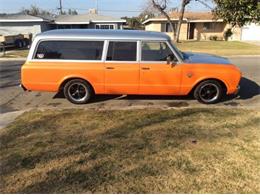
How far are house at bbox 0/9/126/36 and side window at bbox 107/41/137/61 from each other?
29.5 meters

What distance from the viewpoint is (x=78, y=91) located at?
25.3 feet

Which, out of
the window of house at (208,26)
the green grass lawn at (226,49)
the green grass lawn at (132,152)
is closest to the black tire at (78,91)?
the green grass lawn at (132,152)

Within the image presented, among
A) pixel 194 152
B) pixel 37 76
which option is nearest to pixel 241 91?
pixel 194 152

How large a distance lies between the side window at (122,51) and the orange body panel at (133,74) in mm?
154

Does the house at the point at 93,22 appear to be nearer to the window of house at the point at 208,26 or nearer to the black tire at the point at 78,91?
the window of house at the point at 208,26

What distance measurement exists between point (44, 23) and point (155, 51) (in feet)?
104

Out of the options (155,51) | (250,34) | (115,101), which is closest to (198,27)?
(250,34)

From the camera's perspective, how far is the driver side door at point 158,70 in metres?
7.37

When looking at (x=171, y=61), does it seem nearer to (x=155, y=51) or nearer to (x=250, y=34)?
(x=155, y=51)

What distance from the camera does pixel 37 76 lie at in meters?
7.48

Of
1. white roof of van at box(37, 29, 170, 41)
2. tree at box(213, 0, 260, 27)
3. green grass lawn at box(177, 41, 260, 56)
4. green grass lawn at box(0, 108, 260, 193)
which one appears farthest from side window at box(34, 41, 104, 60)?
green grass lawn at box(177, 41, 260, 56)

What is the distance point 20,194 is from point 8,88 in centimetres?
688

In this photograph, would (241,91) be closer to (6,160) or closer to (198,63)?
(198,63)

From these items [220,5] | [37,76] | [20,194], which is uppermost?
[220,5]
